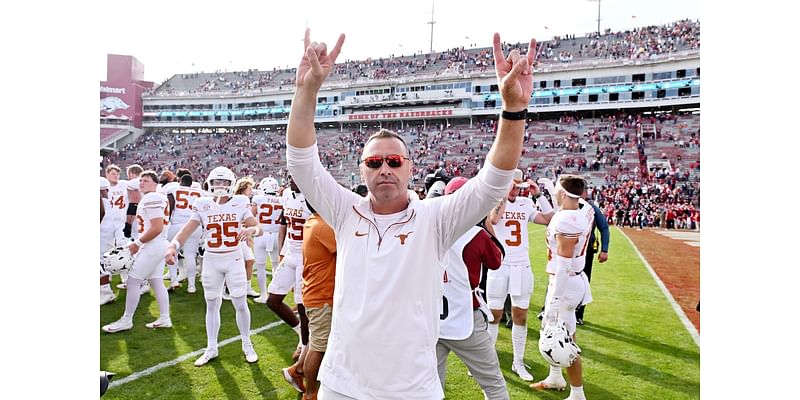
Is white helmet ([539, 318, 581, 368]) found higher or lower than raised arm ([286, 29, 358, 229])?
lower

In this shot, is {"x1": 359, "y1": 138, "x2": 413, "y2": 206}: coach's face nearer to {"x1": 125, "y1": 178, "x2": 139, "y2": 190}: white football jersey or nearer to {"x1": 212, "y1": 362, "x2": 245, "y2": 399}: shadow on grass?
{"x1": 212, "y1": 362, "x2": 245, "y2": 399}: shadow on grass

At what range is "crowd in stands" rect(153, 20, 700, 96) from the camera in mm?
48344

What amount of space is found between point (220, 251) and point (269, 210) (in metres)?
3.46

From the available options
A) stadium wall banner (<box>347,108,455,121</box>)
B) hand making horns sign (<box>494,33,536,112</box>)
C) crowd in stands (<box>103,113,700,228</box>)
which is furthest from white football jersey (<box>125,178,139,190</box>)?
stadium wall banner (<box>347,108,455,121</box>)

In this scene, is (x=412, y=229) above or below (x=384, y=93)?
below

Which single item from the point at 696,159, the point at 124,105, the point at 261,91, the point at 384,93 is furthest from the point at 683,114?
the point at 124,105

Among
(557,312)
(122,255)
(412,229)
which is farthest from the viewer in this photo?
(122,255)

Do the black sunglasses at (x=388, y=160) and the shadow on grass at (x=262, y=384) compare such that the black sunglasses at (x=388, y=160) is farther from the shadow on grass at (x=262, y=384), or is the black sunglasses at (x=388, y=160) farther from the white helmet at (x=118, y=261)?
the white helmet at (x=118, y=261)

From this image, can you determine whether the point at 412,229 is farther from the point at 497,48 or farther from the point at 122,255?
the point at 122,255

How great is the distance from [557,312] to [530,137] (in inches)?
1688

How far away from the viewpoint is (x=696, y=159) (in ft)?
115

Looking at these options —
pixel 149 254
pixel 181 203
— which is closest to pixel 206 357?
pixel 149 254

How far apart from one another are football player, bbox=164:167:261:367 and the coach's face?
378 centimetres

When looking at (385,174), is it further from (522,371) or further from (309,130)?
(522,371)
